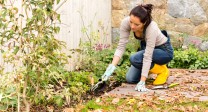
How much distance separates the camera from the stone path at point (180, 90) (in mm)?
4746

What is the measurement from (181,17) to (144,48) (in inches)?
109

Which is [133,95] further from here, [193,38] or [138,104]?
[193,38]

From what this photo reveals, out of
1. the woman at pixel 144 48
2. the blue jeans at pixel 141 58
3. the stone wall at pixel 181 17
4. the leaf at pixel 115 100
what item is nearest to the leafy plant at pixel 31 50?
the leaf at pixel 115 100

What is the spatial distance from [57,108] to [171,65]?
121 inches

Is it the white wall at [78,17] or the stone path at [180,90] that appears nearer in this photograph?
the stone path at [180,90]

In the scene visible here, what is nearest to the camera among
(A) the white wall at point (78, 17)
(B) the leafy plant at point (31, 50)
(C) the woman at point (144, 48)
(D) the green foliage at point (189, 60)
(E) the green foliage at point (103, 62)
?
(B) the leafy plant at point (31, 50)

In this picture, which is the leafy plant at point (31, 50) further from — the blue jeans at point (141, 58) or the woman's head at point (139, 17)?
the blue jeans at point (141, 58)

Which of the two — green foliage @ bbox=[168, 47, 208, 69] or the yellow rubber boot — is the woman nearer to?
the yellow rubber boot

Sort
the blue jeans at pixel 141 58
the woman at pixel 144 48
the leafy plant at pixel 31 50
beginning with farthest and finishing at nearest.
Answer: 1. the blue jeans at pixel 141 58
2. the woman at pixel 144 48
3. the leafy plant at pixel 31 50

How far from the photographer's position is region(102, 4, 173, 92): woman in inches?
192

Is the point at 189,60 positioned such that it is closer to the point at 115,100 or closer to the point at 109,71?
the point at 109,71

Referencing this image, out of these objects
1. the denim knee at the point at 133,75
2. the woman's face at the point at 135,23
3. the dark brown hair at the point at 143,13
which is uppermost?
the dark brown hair at the point at 143,13

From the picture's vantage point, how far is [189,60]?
23.0ft

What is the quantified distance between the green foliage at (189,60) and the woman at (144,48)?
61.8 inches
